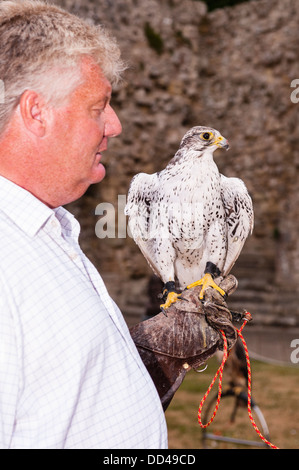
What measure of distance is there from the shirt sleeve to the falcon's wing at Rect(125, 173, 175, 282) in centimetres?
78

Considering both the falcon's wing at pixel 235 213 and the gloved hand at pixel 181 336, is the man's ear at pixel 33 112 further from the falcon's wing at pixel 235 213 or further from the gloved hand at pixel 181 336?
the falcon's wing at pixel 235 213

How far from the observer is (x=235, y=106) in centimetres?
759

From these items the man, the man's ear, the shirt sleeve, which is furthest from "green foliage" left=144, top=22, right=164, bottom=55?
the shirt sleeve

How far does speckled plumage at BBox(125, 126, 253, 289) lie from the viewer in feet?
4.76

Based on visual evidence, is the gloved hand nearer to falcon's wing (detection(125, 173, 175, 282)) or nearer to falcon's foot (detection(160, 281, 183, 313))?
falcon's foot (detection(160, 281, 183, 313))

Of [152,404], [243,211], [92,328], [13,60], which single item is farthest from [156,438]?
[243,211]

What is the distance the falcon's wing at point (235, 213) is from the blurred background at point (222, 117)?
15.2 feet

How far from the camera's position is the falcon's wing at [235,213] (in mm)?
1584

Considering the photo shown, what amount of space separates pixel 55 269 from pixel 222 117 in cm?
720

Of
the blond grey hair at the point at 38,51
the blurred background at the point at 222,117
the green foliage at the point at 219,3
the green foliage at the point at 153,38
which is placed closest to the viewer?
the blond grey hair at the point at 38,51

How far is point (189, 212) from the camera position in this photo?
1.46 meters

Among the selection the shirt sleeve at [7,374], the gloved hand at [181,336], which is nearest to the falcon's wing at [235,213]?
the gloved hand at [181,336]

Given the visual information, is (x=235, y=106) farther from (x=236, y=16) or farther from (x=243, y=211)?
(x=243, y=211)
